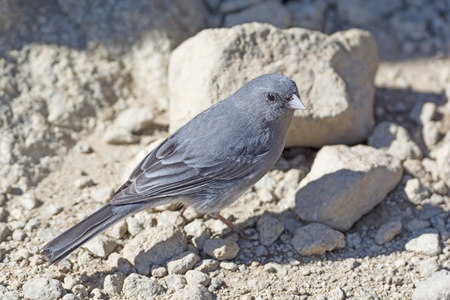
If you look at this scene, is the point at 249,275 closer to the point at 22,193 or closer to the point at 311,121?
the point at 311,121

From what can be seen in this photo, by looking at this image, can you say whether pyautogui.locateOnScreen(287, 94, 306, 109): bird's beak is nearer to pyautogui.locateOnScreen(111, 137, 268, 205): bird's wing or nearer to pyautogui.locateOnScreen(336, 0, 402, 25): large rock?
pyautogui.locateOnScreen(111, 137, 268, 205): bird's wing

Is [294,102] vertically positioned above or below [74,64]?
Answer: below

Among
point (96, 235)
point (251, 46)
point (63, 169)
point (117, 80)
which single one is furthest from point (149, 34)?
point (96, 235)

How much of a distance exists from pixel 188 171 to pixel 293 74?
5.41ft

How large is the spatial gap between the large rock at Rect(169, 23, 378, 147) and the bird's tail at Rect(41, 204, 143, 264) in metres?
1.39

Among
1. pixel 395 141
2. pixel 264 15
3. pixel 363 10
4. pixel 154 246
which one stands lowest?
pixel 395 141

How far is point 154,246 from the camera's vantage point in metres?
4.52

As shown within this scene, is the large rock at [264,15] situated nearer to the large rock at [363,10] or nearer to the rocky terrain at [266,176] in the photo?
the rocky terrain at [266,176]

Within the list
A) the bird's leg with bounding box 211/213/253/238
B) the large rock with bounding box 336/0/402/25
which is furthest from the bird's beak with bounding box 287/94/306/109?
the large rock with bounding box 336/0/402/25

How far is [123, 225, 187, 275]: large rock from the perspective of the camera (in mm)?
4457

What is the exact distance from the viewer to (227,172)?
4539 millimetres

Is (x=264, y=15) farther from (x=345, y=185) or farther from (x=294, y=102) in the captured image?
(x=345, y=185)

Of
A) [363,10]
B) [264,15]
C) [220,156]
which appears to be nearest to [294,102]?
[220,156]

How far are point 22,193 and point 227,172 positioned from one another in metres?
1.96
